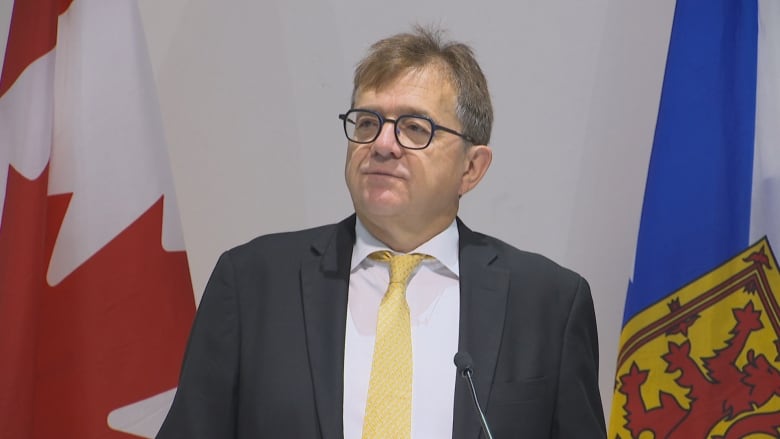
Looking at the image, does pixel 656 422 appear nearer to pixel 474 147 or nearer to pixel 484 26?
pixel 474 147

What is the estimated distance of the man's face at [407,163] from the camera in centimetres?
180

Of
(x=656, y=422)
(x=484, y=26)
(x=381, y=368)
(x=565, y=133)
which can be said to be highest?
(x=484, y=26)

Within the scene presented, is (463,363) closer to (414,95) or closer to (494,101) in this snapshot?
(414,95)

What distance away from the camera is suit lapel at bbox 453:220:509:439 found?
5.55ft

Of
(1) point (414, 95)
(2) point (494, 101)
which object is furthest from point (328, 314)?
(2) point (494, 101)

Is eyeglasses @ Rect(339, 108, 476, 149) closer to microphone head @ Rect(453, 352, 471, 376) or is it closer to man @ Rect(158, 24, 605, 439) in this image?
man @ Rect(158, 24, 605, 439)

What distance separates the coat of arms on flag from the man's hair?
0.94 m

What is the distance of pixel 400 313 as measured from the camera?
1.78 m

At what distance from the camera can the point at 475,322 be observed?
1.78 m

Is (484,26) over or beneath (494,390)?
over

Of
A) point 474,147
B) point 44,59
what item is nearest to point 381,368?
point 474,147

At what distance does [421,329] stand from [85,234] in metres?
1.11

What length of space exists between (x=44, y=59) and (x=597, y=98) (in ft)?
5.14

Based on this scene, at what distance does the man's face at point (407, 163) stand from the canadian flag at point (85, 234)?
90cm
